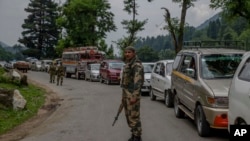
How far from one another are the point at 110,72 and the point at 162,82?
1523 cm

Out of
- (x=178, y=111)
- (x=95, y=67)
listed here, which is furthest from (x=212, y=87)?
(x=95, y=67)

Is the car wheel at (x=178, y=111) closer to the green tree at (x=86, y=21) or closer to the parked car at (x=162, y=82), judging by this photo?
the parked car at (x=162, y=82)

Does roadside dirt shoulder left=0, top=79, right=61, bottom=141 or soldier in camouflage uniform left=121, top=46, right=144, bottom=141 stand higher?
soldier in camouflage uniform left=121, top=46, right=144, bottom=141

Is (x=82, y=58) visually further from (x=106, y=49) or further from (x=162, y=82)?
(x=162, y=82)

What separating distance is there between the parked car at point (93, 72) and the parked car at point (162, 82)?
1838 cm

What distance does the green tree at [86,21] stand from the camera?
59.7 meters

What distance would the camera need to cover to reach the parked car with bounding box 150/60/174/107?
15656 millimetres

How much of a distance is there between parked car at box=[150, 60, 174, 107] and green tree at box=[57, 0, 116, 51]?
42249mm

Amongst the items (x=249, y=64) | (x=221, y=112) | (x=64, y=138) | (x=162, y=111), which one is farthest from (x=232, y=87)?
(x=162, y=111)

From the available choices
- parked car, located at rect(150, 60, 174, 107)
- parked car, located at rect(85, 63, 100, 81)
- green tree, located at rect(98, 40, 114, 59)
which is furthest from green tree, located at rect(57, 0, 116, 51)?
parked car, located at rect(150, 60, 174, 107)

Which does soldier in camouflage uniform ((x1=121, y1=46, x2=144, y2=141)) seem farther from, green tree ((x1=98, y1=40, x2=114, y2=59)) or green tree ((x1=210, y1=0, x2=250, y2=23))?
green tree ((x1=98, y1=40, x2=114, y2=59))

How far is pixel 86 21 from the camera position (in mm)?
59656

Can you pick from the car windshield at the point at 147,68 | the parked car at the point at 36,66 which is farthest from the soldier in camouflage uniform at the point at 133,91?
the parked car at the point at 36,66

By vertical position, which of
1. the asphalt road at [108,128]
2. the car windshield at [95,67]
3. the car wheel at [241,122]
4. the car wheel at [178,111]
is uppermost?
the car windshield at [95,67]
